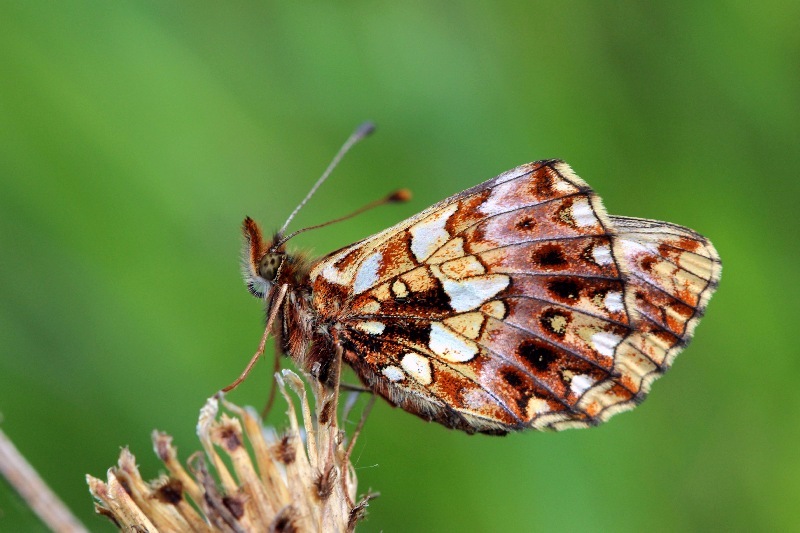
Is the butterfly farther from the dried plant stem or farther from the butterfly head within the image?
the dried plant stem

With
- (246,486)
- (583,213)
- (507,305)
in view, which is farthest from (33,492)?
(583,213)

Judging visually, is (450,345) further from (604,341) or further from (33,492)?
(33,492)

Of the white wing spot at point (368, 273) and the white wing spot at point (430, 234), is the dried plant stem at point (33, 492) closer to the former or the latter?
the white wing spot at point (368, 273)

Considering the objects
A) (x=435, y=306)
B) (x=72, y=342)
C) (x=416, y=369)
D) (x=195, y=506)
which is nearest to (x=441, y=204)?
(x=435, y=306)

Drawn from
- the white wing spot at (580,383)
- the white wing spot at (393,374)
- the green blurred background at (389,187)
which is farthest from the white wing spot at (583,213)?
the green blurred background at (389,187)

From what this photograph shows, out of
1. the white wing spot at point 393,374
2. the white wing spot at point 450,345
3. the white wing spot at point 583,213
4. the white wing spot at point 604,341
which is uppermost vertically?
the white wing spot at point 583,213

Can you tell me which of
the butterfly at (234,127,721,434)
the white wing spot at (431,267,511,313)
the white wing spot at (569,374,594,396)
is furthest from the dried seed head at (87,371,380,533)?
the white wing spot at (569,374,594,396)
